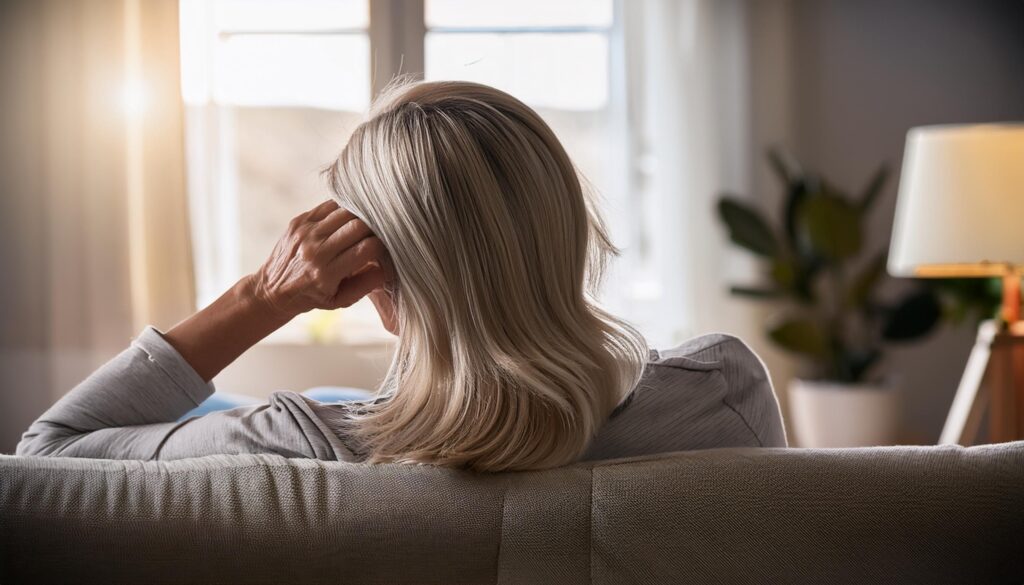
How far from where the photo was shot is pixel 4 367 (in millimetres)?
3898

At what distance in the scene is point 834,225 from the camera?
12.3 feet

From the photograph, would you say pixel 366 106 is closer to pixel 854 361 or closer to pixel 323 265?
pixel 854 361

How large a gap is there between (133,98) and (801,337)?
2.81 metres

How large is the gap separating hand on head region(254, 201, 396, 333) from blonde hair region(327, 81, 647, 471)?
0.9 inches

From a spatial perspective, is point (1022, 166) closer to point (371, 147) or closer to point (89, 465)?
point (371, 147)

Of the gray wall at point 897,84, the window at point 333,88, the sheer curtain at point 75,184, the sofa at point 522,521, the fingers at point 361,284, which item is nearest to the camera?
the sofa at point 522,521

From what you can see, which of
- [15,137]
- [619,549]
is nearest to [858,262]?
[15,137]

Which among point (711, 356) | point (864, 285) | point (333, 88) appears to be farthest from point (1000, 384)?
point (333, 88)

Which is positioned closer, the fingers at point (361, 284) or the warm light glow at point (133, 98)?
the fingers at point (361, 284)

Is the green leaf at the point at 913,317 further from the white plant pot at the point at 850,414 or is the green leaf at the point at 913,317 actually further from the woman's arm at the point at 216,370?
the woman's arm at the point at 216,370

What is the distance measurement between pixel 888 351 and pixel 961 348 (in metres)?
0.32

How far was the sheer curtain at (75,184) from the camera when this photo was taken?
12.6ft

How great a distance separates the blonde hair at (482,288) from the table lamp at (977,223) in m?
1.77

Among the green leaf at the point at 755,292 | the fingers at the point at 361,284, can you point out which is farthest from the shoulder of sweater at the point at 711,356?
the green leaf at the point at 755,292
